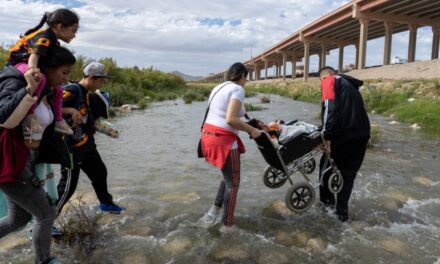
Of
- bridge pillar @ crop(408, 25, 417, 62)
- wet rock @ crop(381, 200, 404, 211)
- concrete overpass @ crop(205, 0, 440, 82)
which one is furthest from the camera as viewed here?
bridge pillar @ crop(408, 25, 417, 62)

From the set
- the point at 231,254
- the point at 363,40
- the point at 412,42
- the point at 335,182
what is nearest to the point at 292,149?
the point at 335,182

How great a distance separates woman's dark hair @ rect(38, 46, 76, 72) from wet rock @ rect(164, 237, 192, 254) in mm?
2338

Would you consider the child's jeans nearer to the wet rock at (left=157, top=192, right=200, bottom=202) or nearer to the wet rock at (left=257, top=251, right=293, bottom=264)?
the wet rock at (left=257, top=251, right=293, bottom=264)

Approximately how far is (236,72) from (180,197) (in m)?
2.52

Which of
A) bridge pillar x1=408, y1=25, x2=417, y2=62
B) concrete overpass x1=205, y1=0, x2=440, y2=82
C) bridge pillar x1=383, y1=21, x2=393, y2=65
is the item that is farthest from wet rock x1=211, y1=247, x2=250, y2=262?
bridge pillar x1=408, y1=25, x2=417, y2=62

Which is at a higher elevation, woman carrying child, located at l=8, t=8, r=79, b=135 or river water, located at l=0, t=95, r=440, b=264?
woman carrying child, located at l=8, t=8, r=79, b=135

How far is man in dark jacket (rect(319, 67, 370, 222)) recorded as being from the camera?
461 centimetres

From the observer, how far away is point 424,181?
6.89 meters

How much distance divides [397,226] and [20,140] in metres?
4.62

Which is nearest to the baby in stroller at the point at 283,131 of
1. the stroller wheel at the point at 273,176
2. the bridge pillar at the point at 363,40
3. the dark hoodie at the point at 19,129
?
the stroller wheel at the point at 273,176

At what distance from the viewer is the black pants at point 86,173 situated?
3.95m

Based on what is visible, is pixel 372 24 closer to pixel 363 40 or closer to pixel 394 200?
pixel 363 40

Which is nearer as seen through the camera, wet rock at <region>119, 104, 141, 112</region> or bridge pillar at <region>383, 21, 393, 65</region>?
wet rock at <region>119, 104, 141, 112</region>

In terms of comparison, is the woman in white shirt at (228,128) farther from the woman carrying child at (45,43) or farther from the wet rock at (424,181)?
the wet rock at (424,181)
